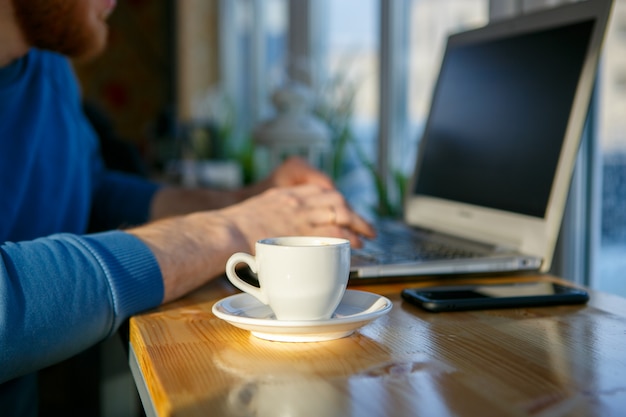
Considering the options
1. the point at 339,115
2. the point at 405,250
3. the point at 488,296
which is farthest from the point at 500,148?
the point at 339,115

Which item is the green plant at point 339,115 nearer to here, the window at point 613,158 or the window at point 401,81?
the window at point 401,81

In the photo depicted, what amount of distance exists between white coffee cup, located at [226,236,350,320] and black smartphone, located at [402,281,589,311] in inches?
5.5

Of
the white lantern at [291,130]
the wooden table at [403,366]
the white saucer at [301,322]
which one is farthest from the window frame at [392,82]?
the white saucer at [301,322]

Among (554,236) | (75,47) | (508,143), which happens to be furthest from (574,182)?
(75,47)

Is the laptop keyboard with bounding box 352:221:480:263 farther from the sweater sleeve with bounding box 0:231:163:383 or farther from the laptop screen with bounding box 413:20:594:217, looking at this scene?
the sweater sleeve with bounding box 0:231:163:383

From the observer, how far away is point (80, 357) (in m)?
1.48

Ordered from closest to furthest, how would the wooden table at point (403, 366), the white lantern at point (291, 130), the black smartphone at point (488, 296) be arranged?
the wooden table at point (403, 366), the black smartphone at point (488, 296), the white lantern at point (291, 130)

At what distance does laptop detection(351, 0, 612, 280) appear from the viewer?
0.97 metres

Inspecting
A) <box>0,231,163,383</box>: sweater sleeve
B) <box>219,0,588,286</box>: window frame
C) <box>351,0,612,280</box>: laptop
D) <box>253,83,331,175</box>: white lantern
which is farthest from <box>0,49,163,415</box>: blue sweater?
<box>219,0,588,286</box>: window frame

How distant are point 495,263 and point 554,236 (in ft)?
0.27

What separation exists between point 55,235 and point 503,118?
25.8 inches

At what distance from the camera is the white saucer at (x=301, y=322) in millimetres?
644

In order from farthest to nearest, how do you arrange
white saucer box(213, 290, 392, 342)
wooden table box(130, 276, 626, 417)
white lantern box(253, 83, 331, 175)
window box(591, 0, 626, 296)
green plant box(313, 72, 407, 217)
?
green plant box(313, 72, 407, 217) → white lantern box(253, 83, 331, 175) → window box(591, 0, 626, 296) → white saucer box(213, 290, 392, 342) → wooden table box(130, 276, 626, 417)

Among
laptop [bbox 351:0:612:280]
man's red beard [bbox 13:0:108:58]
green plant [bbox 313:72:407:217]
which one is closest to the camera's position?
laptop [bbox 351:0:612:280]
